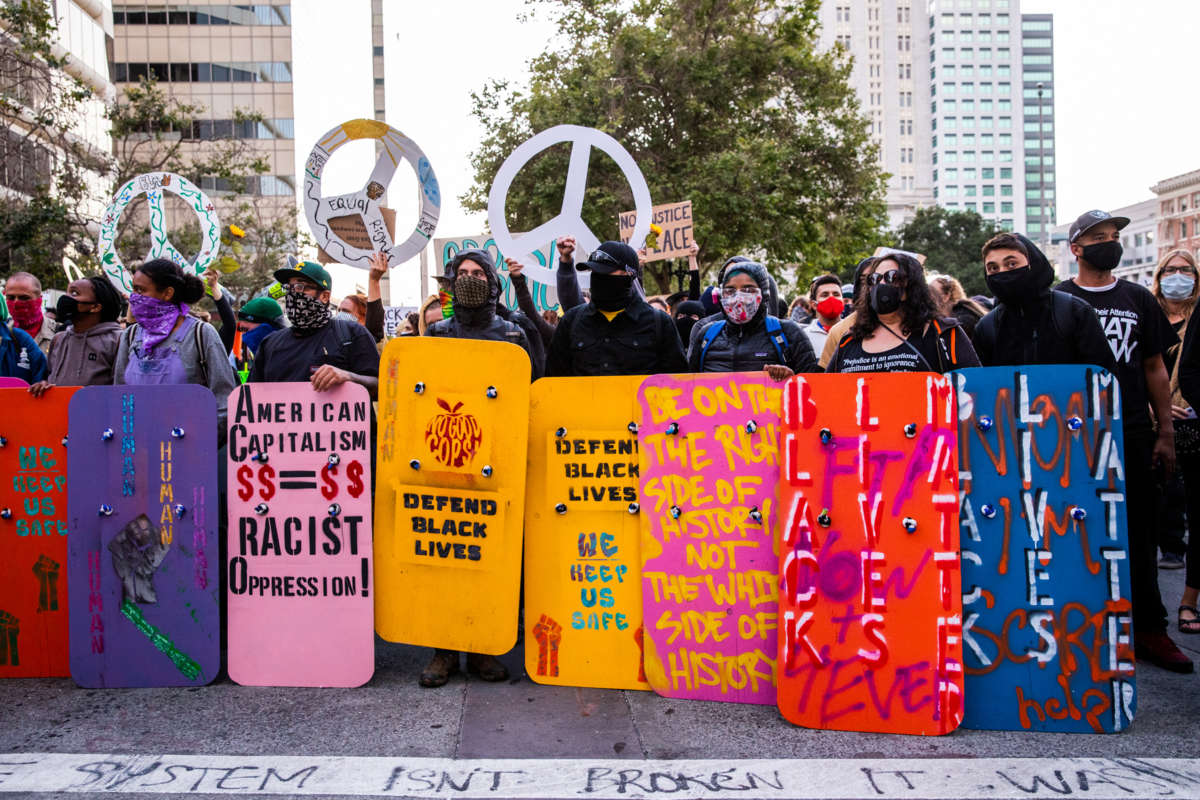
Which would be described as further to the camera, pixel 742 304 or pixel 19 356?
pixel 19 356

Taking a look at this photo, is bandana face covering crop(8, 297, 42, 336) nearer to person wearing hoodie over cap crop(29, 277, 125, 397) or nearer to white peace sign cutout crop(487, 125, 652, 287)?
person wearing hoodie over cap crop(29, 277, 125, 397)

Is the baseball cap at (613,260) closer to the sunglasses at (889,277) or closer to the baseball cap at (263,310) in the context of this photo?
the sunglasses at (889,277)

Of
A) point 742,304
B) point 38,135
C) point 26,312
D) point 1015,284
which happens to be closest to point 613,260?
point 742,304

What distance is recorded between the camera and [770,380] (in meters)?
4.16

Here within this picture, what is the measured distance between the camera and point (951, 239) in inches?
2562

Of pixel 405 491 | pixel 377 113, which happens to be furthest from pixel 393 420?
pixel 377 113

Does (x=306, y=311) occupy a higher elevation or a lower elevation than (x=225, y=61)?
lower


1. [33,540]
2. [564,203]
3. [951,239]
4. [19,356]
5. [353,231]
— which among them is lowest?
[33,540]

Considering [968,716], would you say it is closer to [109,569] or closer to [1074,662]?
[1074,662]

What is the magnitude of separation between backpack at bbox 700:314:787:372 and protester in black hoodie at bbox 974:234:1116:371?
3.15 feet

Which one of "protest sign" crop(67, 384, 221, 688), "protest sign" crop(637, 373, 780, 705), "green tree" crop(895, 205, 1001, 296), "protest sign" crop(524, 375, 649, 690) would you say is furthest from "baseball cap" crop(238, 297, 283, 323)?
"green tree" crop(895, 205, 1001, 296)

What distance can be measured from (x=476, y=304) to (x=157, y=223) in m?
3.73

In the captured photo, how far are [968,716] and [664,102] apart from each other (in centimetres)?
2081

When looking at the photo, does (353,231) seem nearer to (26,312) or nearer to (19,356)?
(19,356)
